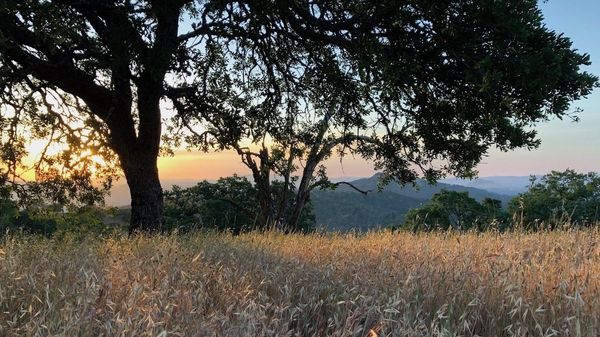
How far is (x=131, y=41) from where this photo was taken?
9273 mm

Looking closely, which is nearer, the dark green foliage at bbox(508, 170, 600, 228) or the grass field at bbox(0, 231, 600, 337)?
the grass field at bbox(0, 231, 600, 337)

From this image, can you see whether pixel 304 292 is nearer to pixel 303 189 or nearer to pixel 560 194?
pixel 303 189

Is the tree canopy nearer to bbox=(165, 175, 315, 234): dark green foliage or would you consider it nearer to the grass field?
the grass field

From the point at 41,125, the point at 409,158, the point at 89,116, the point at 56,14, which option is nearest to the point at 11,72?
the point at 56,14

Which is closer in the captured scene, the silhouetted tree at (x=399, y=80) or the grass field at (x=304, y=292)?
the grass field at (x=304, y=292)

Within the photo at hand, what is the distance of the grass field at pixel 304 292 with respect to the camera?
10.1 feet

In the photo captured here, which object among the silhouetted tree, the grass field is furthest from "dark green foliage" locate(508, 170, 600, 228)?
the grass field

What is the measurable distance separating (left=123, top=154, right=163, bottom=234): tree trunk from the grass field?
17.5 ft

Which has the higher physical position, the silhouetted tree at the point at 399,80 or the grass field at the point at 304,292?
the silhouetted tree at the point at 399,80

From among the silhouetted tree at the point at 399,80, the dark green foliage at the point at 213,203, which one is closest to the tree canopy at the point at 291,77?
the silhouetted tree at the point at 399,80

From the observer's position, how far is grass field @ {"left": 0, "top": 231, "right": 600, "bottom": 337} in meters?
3.08

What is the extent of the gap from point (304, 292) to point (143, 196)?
8.48 m

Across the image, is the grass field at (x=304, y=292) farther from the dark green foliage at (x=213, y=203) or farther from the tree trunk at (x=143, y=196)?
the dark green foliage at (x=213, y=203)

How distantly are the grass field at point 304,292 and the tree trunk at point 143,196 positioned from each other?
533 centimetres
